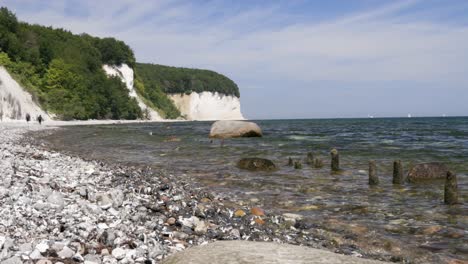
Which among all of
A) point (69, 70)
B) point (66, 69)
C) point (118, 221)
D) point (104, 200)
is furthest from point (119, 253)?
point (69, 70)

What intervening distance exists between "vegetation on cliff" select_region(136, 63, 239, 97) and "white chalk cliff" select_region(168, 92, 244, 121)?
6.90 ft

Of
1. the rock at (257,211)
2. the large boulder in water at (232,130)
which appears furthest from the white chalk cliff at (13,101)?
the rock at (257,211)

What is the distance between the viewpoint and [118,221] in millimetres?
6227

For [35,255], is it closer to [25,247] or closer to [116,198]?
[25,247]

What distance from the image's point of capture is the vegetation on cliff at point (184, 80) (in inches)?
5827

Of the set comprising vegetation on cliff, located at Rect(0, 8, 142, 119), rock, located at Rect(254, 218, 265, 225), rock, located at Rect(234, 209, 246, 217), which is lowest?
rock, located at Rect(254, 218, 265, 225)

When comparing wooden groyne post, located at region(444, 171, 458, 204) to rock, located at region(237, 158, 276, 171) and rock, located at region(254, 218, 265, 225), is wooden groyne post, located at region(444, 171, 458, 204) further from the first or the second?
rock, located at region(237, 158, 276, 171)

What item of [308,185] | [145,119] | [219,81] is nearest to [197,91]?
[219,81]

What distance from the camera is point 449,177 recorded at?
973cm

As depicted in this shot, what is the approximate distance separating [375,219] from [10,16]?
74480mm

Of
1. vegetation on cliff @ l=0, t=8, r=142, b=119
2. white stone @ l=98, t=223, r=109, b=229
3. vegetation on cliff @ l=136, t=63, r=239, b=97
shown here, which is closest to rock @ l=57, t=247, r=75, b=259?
white stone @ l=98, t=223, r=109, b=229

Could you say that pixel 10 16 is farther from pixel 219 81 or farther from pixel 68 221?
pixel 219 81

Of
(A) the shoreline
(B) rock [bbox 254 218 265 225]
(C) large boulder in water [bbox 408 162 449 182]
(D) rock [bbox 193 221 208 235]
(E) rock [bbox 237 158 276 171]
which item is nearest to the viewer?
(A) the shoreline

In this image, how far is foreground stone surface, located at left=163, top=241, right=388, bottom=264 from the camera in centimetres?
344
